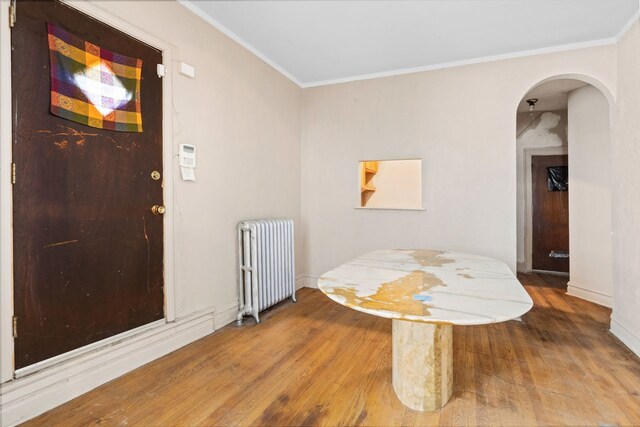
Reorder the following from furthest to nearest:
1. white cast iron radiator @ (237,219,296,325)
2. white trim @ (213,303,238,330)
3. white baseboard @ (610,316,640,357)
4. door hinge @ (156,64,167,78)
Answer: white cast iron radiator @ (237,219,296,325)
white trim @ (213,303,238,330)
white baseboard @ (610,316,640,357)
door hinge @ (156,64,167,78)

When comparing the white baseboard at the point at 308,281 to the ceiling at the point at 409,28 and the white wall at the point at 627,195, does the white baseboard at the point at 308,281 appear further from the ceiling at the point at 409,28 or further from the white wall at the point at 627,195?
the white wall at the point at 627,195

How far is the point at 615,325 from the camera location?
255 cm

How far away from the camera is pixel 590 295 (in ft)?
11.3

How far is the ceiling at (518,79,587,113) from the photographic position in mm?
3553

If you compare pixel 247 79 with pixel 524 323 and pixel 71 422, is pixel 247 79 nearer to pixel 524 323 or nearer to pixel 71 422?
pixel 71 422

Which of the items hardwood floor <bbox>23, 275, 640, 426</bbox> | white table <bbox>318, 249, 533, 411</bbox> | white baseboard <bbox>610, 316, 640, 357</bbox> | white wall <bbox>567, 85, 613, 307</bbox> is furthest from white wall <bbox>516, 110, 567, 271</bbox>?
white table <bbox>318, 249, 533, 411</bbox>

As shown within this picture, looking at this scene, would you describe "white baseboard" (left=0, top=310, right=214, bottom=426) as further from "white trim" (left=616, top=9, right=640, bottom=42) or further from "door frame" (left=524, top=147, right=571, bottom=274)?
"door frame" (left=524, top=147, right=571, bottom=274)

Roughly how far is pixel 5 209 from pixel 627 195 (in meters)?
3.98

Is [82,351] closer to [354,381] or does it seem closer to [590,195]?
[354,381]

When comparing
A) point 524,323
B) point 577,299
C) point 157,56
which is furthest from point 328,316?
point 577,299

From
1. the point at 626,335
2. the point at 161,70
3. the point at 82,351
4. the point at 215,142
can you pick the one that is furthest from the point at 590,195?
the point at 82,351

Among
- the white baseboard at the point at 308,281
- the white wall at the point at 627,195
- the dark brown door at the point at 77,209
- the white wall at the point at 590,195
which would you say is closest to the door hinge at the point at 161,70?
the dark brown door at the point at 77,209

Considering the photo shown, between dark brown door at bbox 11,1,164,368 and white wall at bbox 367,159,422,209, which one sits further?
white wall at bbox 367,159,422,209

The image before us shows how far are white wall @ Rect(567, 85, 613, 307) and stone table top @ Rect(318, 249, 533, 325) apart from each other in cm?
211
